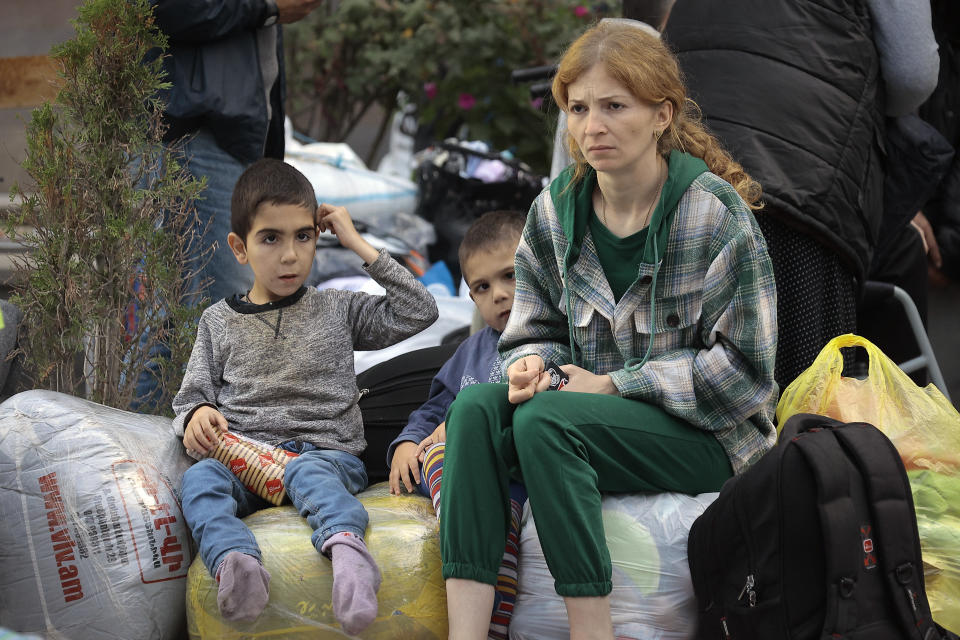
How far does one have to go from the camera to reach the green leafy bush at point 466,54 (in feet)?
22.2

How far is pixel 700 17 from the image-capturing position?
3047 millimetres

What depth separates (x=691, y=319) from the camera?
2367mm

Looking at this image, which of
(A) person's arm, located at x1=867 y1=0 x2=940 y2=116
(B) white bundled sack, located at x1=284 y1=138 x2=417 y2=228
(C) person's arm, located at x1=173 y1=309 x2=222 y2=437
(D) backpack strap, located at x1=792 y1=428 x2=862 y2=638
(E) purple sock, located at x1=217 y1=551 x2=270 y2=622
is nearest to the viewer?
(D) backpack strap, located at x1=792 y1=428 x2=862 y2=638

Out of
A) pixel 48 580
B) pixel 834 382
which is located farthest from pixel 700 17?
pixel 48 580

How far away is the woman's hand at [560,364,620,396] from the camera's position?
232cm

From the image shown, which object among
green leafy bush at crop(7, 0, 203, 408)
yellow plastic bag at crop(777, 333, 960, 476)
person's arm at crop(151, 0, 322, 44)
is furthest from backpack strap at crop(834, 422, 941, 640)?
person's arm at crop(151, 0, 322, 44)

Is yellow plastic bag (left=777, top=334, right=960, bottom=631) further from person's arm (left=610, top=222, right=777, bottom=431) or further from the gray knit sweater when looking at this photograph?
the gray knit sweater

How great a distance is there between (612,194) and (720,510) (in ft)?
2.57

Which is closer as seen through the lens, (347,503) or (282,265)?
(347,503)

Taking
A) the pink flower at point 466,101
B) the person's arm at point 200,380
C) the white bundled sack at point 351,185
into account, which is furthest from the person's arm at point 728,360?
the pink flower at point 466,101

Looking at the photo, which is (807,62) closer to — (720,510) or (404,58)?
(720,510)

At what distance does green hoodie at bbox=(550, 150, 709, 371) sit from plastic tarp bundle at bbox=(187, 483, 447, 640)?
2.03ft

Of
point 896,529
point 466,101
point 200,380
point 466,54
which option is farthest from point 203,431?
point 466,54

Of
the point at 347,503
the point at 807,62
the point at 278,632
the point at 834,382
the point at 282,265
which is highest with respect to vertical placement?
the point at 807,62
